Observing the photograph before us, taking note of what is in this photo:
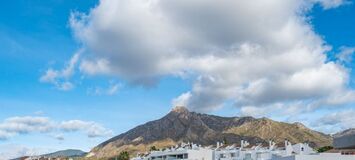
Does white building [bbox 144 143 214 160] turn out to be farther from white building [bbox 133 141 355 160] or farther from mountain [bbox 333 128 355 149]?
mountain [bbox 333 128 355 149]

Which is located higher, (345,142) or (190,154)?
(190,154)

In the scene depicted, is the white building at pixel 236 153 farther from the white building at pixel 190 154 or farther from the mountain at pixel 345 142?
the mountain at pixel 345 142

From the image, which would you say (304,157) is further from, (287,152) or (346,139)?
(287,152)

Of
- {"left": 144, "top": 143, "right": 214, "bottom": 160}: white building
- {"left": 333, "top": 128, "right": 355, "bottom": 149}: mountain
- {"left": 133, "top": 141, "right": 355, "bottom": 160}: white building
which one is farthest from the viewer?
{"left": 144, "top": 143, "right": 214, "bottom": 160}: white building

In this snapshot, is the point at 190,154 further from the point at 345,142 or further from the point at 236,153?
the point at 345,142

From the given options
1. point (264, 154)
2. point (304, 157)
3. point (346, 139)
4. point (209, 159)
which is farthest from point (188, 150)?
point (304, 157)

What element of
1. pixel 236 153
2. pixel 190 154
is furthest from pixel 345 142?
pixel 190 154

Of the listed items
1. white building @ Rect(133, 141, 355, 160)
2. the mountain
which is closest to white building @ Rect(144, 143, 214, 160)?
white building @ Rect(133, 141, 355, 160)

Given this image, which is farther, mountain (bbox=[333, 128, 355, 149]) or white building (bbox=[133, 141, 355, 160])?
white building (bbox=[133, 141, 355, 160])

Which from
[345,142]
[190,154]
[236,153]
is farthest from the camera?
[190,154]

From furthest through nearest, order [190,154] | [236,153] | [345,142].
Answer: [190,154] < [236,153] < [345,142]

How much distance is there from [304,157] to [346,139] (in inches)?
1022

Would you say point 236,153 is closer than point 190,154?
Yes

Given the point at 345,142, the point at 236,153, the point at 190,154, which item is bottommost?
the point at 345,142
